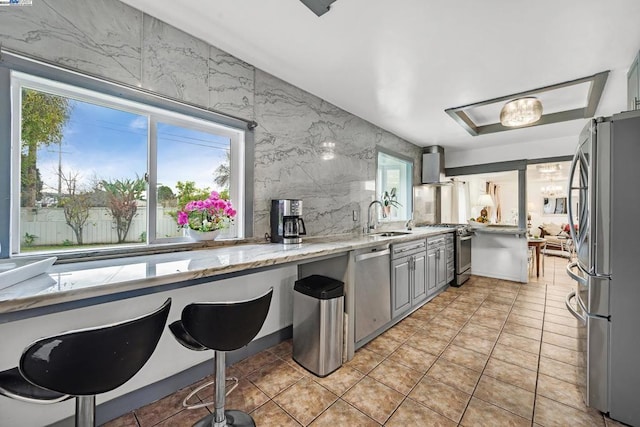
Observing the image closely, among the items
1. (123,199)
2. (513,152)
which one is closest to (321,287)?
(123,199)

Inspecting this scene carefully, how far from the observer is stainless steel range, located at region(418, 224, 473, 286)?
4367 millimetres

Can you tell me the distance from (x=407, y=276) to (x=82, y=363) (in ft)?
9.35

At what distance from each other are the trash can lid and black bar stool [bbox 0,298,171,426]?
3.96 ft

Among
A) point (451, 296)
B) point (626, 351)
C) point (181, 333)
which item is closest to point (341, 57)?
point (181, 333)

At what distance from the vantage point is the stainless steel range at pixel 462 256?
14.3 ft

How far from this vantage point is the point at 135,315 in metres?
1.64

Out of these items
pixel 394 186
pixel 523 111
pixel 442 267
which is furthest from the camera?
pixel 394 186

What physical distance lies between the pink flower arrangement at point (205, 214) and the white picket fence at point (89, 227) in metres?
0.11

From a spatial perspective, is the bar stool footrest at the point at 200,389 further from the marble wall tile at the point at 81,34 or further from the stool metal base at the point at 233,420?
the marble wall tile at the point at 81,34

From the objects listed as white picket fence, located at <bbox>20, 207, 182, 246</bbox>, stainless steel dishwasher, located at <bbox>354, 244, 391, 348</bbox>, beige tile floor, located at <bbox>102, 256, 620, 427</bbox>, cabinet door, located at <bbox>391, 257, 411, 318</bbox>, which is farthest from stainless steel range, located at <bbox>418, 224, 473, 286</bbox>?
white picket fence, located at <bbox>20, 207, 182, 246</bbox>

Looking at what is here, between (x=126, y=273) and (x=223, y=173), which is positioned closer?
(x=126, y=273)

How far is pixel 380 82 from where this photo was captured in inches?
104

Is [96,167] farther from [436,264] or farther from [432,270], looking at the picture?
[436,264]

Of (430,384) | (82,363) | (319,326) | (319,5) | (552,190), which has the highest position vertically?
(319,5)
